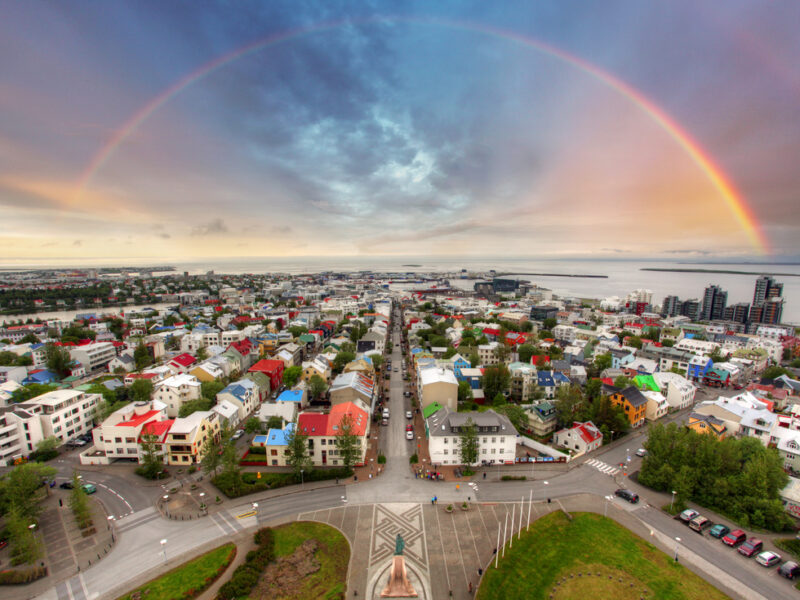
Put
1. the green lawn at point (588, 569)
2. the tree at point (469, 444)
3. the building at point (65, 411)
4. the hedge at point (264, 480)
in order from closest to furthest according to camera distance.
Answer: the green lawn at point (588, 569) < the hedge at point (264, 480) < the tree at point (469, 444) < the building at point (65, 411)

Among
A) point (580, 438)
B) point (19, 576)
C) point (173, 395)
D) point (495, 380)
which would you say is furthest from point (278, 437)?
point (580, 438)

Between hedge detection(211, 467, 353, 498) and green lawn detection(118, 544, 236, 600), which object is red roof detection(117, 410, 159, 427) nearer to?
hedge detection(211, 467, 353, 498)

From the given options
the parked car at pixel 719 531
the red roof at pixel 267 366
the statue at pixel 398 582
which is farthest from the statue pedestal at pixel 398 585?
the red roof at pixel 267 366

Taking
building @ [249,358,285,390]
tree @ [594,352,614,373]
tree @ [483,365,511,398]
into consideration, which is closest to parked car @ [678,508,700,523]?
tree @ [483,365,511,398]

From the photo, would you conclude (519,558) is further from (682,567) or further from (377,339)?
(377,339)

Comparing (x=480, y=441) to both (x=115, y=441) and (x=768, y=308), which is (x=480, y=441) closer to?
(x=115, y=441)

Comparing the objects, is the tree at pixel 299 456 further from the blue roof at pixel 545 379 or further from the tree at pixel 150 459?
the blue roof at pixel 545 379
